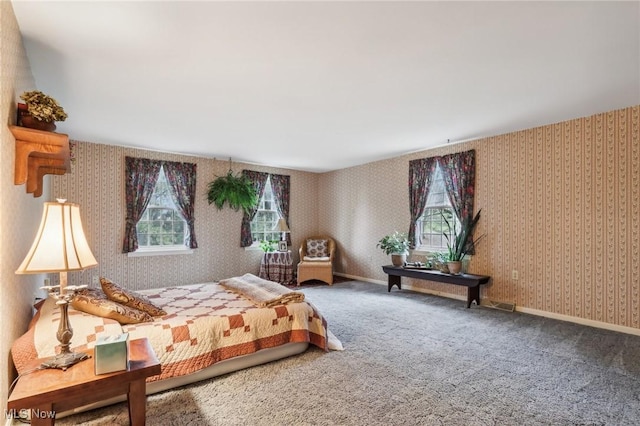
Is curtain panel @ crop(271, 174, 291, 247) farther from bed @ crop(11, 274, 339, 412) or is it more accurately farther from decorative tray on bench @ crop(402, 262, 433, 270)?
bed @ crop(11, 274, 339, 412)

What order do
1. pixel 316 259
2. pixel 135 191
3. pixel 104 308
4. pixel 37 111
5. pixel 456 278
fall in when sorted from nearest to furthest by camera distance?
1. pixel 37 111
2. pixel 104 308
3. pixel 456 278
4. pixel 135 191
5. pixel 316 259

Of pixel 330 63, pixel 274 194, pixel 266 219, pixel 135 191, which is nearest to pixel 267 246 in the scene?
pixel 266 219

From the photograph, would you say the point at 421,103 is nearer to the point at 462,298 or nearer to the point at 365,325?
the point at 365,325

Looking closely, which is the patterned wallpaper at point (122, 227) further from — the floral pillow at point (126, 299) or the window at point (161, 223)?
the floral pillow at point (126, 299)

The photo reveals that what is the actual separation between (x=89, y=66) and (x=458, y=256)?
4817 mm

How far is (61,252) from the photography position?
4.90 feet

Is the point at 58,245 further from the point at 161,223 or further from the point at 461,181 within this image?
the point at 461,181

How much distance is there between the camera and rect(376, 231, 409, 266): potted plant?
5.37 m

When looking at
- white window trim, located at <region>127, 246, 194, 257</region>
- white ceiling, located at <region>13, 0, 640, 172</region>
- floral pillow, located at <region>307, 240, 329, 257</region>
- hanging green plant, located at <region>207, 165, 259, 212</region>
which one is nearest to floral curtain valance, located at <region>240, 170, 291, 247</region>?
hanging green plant, located at <region>207, 165, 259, 212</region>

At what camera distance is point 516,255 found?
4.32 metres

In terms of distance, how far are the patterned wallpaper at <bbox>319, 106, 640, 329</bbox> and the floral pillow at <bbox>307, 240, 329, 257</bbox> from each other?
7.55 ft

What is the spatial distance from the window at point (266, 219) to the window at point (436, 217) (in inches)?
122

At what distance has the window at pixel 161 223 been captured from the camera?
17.7ft

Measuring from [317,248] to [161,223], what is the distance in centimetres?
309
